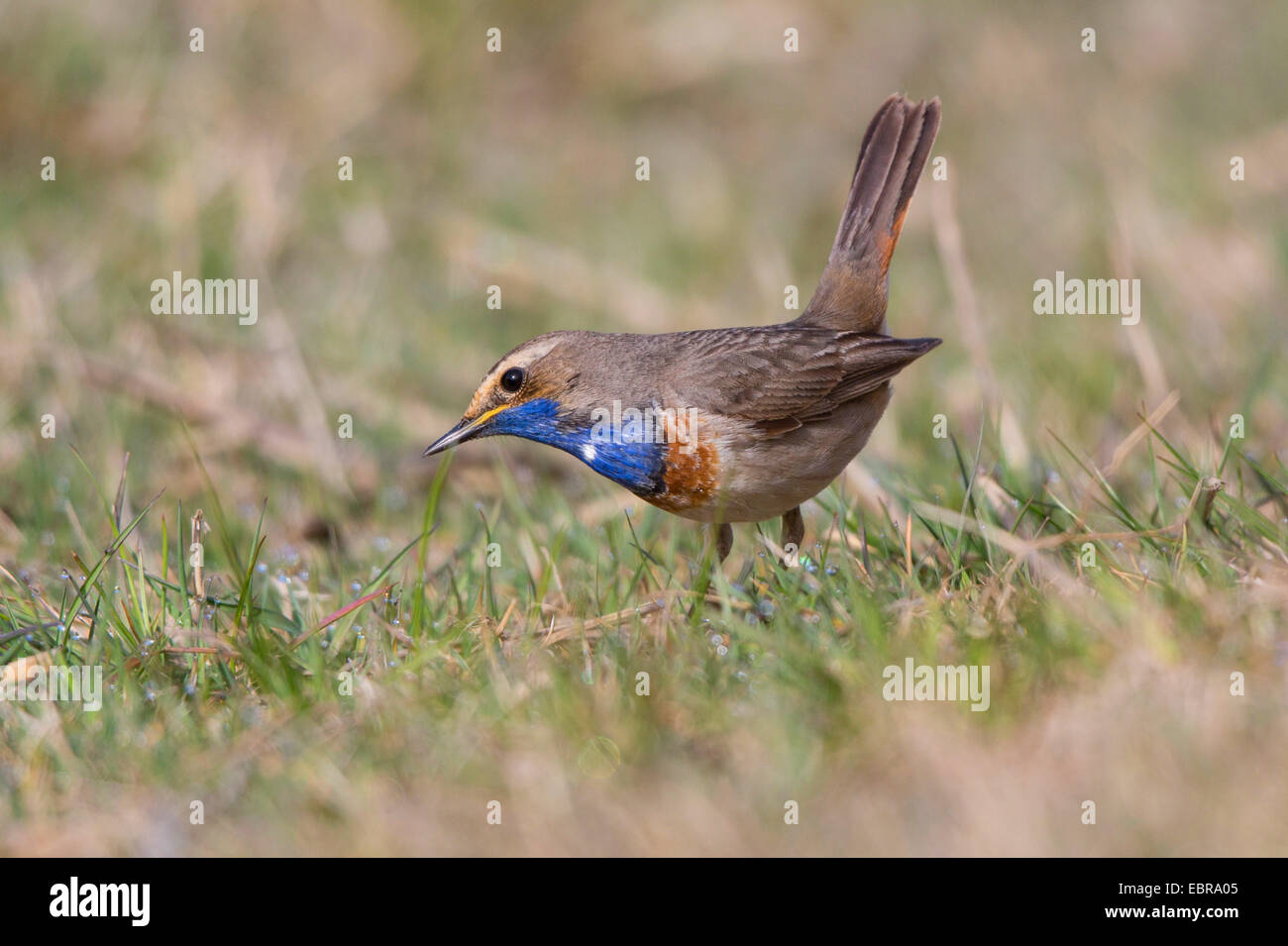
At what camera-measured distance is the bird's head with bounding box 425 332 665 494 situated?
5.66 metres

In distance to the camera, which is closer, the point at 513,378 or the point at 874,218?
the point at 513,378

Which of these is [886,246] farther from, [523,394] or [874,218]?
[523,394]

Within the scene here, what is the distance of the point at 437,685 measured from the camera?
4.43 metres

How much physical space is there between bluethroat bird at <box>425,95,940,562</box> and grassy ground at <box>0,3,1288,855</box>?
28cm

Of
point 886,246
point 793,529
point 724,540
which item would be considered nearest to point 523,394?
point 724,540

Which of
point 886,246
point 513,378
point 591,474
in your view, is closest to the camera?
point 513,378

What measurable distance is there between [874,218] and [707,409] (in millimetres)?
1523

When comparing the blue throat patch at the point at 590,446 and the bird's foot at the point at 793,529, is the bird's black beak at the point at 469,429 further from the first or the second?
the bird's foot at the point at 793,529

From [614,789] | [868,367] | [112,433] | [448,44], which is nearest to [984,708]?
[614,789]

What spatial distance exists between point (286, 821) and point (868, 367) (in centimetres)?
316

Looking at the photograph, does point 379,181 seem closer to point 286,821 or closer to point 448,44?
point 448,44

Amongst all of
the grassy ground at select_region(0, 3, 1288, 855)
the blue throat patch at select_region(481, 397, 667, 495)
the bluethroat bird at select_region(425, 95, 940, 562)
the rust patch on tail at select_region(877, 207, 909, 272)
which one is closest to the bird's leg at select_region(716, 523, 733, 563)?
the bluethroat bird at select_region(425, 95, 940, 562)

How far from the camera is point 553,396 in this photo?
18.7ft

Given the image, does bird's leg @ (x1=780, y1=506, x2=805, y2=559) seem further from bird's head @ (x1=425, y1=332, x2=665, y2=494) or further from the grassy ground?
bird's head @ (x1=425, y1=332, x2=665, y2=494)
